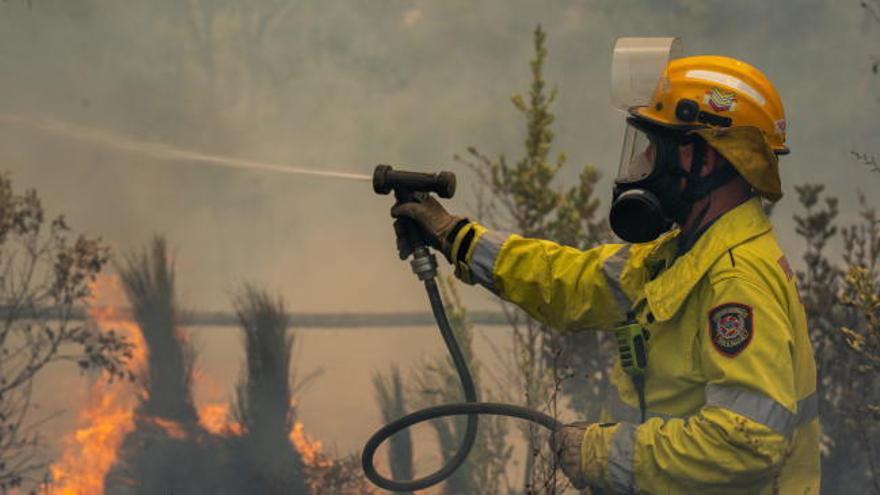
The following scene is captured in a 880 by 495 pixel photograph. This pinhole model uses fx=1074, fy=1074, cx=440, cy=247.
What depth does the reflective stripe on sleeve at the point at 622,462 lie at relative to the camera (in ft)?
10.4

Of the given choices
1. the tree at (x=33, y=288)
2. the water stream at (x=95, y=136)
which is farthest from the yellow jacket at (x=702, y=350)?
the water stream at (x=95, y=136)

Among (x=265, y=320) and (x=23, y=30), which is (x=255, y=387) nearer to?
(x=265, y=320)

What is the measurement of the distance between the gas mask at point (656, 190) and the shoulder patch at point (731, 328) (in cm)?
42

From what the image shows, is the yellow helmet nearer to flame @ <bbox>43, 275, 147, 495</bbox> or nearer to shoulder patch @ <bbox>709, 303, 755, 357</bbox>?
shoulder patch @ <bbox>709, 303, 755, 357</bbox>

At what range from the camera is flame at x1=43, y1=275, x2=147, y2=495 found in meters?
7.77

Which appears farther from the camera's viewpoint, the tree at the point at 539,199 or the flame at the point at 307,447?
the flame at the point at 307,447

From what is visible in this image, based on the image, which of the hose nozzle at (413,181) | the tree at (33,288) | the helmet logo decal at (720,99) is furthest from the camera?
the tree at (33,288)

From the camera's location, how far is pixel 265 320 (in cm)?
814

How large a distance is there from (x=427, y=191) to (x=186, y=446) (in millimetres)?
5072

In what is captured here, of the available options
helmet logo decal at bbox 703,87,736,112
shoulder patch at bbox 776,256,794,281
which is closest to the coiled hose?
shoulder patch at bbox 776,256,794,281

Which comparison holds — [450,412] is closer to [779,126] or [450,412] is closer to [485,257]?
[485,257]

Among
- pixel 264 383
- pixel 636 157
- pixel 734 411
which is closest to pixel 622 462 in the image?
pixel 734 411

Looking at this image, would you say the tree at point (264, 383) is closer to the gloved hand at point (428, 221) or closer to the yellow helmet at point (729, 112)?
the gloved hand at point (428, 221)

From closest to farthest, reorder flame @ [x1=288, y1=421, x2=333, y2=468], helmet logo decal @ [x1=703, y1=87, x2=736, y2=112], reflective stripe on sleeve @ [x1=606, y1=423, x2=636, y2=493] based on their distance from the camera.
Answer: reflective stripe on sleeve @ [x1=606, y1=423, x2=636, y2=493] < helmet logo decal @ [x1=703, y1=87, x2=736, y2=112] < flame @ [x1=288, y1=421, x2=333, y2=468]
